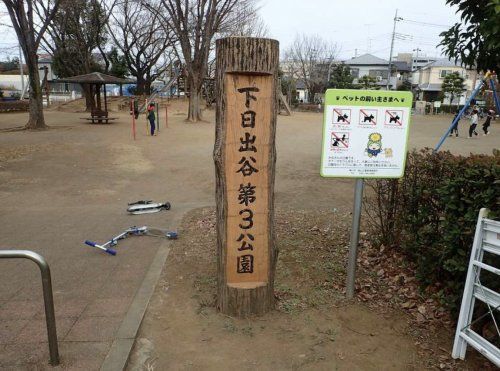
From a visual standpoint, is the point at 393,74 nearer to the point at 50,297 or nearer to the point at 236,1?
the point at 236,1

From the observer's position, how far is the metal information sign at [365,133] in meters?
3.03

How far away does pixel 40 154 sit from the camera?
39.4 feet

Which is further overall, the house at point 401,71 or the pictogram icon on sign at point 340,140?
the house at point 401,71

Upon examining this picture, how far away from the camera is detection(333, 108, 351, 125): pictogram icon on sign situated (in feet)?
9.97

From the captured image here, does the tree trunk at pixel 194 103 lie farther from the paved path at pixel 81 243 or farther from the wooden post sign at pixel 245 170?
the wooden post sign at pixel 245 170

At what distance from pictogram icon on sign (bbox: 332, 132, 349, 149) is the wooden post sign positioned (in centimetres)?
46

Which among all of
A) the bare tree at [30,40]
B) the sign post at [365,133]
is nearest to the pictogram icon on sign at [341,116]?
the sign post at [365,133]

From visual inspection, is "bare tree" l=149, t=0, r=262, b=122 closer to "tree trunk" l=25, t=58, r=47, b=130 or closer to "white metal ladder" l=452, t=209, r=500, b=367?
"tree trunk" l=25, t=58, r=47, b=130

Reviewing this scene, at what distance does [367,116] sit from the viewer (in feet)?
10.1

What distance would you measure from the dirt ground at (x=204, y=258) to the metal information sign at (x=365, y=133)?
1201 millimetres

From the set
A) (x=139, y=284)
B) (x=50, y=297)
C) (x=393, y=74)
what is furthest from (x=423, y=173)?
(x=393, y=74)

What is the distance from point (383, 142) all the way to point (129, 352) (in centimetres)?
239

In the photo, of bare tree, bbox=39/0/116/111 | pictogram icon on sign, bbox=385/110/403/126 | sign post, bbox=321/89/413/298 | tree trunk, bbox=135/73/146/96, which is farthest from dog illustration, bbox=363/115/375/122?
tree trunk, bbox=135/73/146/96

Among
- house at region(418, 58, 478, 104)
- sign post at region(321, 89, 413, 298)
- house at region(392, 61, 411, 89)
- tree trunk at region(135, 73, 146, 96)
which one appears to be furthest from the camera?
house at region(392, 61, 411, 89)
